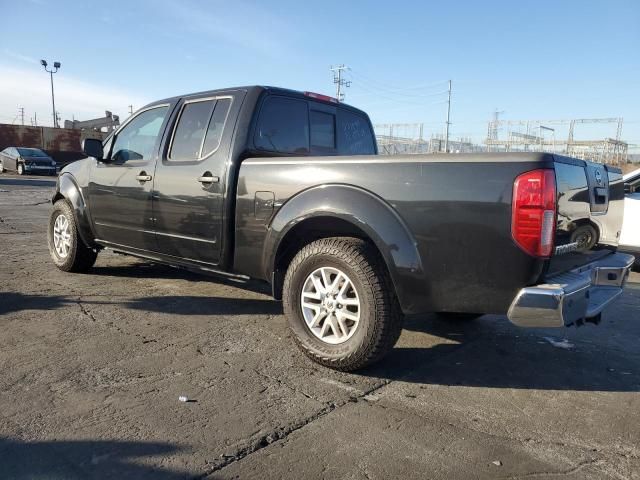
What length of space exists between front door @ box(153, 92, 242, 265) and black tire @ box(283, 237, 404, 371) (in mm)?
1025

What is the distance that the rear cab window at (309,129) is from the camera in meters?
4.37

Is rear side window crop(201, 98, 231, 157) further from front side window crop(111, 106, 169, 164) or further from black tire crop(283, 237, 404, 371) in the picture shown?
black tire crop(283, 237, 404, 371)

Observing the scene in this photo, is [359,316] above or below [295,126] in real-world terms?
below

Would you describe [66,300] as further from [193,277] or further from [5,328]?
[193,277]

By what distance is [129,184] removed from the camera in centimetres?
500

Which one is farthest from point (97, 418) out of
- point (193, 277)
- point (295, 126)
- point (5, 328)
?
point (193, 277)

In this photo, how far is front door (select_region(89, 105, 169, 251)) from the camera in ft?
16.0

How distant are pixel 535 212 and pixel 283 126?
248 cm

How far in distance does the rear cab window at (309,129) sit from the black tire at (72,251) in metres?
2.76

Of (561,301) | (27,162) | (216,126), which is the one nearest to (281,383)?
(561,301)

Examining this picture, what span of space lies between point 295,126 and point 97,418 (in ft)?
9.65

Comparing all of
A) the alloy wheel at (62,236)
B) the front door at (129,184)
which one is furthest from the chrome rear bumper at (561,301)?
the alloy wheel at (62,236)

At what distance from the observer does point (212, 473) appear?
2.29m

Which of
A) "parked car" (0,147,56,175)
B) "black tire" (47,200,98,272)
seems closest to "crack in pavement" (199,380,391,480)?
"black tire" (47,200,98,272)
